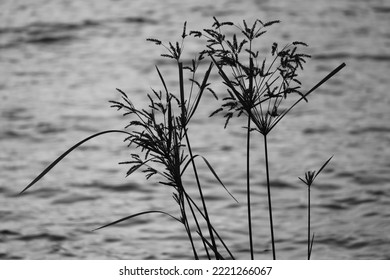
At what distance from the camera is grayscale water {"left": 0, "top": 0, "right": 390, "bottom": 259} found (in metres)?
3.50

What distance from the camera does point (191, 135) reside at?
14.6 ft

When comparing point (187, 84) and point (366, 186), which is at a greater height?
point (187, 84)

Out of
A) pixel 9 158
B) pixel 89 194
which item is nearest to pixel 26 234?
pixel 89 194

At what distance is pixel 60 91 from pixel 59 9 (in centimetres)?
166

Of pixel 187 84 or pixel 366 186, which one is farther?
pixel 187 84

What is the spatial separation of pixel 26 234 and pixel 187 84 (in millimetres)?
1785

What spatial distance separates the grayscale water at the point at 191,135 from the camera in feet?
11.5

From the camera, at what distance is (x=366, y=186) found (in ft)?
12.9

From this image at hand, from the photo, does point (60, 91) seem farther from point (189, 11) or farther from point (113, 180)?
point (189, 11)

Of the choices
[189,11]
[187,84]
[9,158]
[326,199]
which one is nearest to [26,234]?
[9,158]
